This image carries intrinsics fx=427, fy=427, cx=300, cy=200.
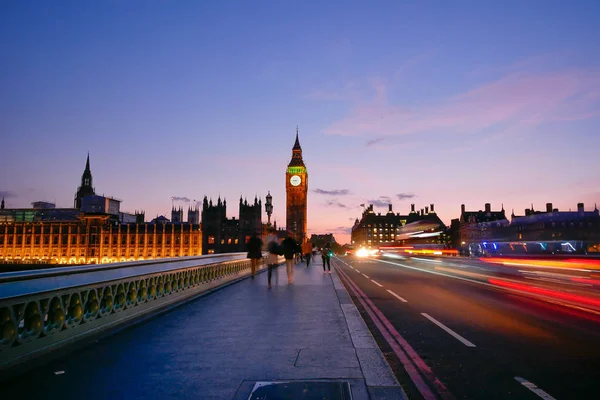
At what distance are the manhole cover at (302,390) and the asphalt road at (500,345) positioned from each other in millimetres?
872

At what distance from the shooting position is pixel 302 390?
494 centimetres

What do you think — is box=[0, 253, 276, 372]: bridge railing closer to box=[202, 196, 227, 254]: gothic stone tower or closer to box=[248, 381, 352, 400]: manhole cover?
box=[248, 381, 352, 400]: manhole cover

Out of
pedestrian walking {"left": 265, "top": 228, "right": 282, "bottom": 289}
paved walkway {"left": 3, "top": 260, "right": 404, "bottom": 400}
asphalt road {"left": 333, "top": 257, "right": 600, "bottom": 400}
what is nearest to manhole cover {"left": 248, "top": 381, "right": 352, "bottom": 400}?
paved walkway {"left": 3, "top": 260, "right": 404, "bottom": 400}

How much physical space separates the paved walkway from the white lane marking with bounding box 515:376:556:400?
1616 millimetres

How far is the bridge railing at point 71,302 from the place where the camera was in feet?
19.2

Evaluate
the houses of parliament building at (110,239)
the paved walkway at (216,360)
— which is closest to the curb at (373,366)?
the paved walkway at (216,360)

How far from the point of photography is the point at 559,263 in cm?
2745

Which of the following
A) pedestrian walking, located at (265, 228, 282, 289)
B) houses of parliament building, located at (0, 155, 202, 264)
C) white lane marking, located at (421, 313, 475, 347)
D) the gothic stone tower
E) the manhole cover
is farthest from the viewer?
the gothic stone tower

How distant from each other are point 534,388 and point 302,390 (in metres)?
2.84

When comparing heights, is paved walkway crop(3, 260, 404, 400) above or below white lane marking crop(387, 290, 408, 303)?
above

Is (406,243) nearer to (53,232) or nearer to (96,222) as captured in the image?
(96,222)

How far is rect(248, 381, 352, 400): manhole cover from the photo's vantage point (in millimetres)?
4711

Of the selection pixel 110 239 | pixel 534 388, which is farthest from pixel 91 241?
pixel 534 388

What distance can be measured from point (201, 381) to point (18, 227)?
17749cm
